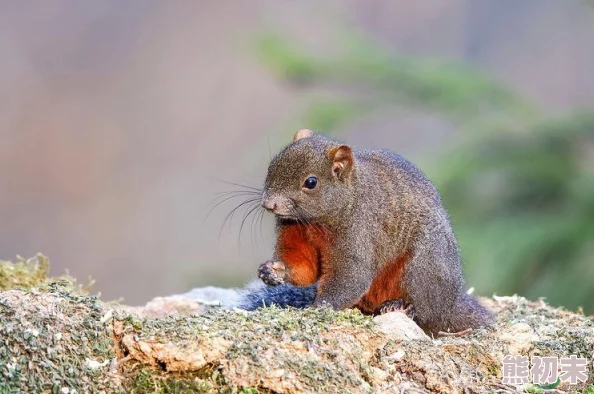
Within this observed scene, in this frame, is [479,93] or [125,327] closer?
[125,327]

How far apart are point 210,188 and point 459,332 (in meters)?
9.45

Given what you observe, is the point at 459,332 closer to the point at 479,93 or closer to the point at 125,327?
the point at 125,327

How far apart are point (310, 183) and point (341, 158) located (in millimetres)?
247

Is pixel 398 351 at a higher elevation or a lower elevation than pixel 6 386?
higher

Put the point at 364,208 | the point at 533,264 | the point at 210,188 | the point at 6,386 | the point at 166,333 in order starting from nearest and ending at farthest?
the point at 6,386
the point at 166,333
the point at 364,208
the point at 533,264
the point at 210,188

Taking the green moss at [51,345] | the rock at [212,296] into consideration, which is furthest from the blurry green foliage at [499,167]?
the green moss at [51,345]

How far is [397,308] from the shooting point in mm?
5422

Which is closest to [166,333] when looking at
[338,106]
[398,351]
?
[398,351]

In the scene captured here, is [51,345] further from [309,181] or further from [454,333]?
[454,333]

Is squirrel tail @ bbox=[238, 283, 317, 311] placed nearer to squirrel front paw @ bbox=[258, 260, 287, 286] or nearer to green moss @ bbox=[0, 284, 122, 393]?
squirrel front paw @ bbox=[258, 260, 287, 286]

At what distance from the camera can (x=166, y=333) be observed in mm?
4082

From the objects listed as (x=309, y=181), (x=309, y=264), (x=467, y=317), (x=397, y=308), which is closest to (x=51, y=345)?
(x=309, y=181)

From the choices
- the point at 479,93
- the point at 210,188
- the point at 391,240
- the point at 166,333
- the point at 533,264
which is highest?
the point at 210,188

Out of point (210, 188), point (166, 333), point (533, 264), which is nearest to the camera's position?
point (166, 333)
